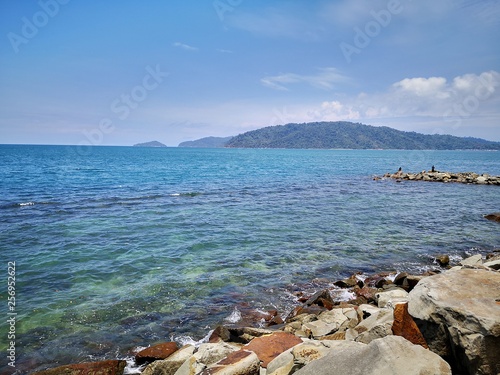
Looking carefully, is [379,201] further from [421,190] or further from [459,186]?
[459,186]

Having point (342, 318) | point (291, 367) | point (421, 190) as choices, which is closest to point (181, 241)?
point (342, 318)

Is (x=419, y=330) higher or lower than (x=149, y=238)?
higher

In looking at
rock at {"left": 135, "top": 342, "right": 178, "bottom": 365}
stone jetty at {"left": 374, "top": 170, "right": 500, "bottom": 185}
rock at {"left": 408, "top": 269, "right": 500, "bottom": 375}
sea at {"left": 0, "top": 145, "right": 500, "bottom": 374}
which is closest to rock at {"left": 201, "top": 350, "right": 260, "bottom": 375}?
rock at {"left": 135, "top": 342, "right": 178, "bottom": 365}

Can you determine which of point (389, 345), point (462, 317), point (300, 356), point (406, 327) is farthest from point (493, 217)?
point (300, 356)

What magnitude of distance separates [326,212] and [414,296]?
68.0ft

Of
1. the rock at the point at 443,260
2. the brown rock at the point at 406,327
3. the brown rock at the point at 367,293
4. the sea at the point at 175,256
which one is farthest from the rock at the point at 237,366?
→ the rock at the point at 443,260

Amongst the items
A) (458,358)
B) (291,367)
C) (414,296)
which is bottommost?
(291,367)

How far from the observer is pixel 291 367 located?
561 cm

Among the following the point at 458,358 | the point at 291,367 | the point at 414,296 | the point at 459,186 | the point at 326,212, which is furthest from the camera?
the point at 459,186

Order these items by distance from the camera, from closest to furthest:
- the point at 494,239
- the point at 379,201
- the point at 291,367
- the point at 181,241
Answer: the point at 291,367 < the point at 181,241 < the point at 494,239 < the point at 379,201

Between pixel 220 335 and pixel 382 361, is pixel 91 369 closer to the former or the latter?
pixel 220 335

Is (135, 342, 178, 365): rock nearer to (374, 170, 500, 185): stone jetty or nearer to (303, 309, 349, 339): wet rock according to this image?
(303, 309, 349, 339): wet rock

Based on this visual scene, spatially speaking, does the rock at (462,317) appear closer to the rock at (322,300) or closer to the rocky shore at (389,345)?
the rocky shore at (389,345)

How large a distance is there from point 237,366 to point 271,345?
173 centimetres
